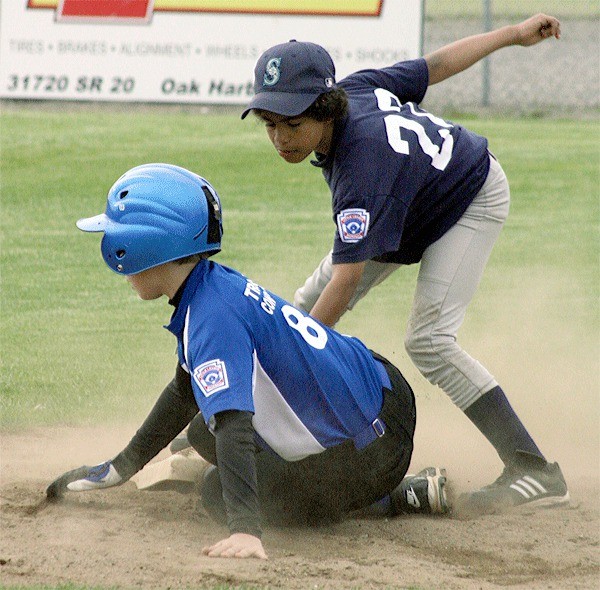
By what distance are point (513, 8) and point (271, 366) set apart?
2831cm

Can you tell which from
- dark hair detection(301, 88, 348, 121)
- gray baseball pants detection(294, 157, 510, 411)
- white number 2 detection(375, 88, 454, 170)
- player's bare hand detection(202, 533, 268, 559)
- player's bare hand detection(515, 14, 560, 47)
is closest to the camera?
player's bare hand detection(202, 533, 268, 559)

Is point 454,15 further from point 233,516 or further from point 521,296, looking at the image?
point 233,516

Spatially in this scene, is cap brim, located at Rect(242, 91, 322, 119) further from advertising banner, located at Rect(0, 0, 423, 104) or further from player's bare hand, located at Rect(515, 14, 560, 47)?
advertising banner, located at Rect(0, 0, 423, 104)

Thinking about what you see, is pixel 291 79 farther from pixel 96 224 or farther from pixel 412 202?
pixel 96 224

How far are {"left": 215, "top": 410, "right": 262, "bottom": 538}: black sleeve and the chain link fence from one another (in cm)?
1489

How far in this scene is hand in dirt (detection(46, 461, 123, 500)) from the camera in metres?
4.40

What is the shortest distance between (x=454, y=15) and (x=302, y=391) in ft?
79.8

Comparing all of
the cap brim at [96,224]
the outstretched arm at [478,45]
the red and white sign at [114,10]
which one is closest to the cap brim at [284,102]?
the cap brim at [96,224]

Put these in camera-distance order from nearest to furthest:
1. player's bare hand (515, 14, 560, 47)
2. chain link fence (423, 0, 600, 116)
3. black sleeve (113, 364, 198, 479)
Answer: black sleeve (113, 364, 198, 479) < player's bare hand (515, 14, 560, 47) < chain link fence (423, 0, 600, 116)

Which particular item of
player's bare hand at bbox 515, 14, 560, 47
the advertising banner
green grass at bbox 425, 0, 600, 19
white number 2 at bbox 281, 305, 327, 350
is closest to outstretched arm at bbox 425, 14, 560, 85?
player's bare hand at bbox 515, 14, 560, 47

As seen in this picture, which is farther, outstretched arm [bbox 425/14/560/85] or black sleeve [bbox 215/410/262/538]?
outstretched arm [bbox 425/14/560/85]

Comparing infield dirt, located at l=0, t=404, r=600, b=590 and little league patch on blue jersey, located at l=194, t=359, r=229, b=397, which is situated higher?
little league patch on blue jersey, located at l=194, t=359, r=229, b=397

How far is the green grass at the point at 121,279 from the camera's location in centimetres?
667

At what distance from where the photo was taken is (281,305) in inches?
156
